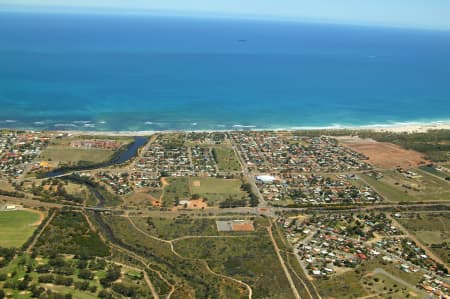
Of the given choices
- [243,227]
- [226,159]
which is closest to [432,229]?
[243,227]

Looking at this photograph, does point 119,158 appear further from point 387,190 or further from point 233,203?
point 387,190

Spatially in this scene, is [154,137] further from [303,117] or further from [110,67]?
[110,67]

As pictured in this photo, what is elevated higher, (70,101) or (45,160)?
(70,101)

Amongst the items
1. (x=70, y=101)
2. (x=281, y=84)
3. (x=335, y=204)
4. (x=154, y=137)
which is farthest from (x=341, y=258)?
(x=281, y=84)

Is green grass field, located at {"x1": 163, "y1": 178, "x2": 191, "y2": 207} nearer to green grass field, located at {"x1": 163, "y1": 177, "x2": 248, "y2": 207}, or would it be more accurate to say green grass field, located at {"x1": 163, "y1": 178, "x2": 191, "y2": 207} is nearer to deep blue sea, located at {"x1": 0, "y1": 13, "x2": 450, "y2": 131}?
green grass field, located at {"x1": 163, "y1": 177, "x2": 248, "y2": 207}

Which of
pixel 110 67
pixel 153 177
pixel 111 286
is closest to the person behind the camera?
pixel 111 286

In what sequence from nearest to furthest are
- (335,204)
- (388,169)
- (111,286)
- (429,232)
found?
(111,286) → (429,232) → (335,204) → (388,169)

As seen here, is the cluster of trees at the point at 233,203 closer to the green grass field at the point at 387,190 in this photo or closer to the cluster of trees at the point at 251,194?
the cluster of trees at the point at 251,194
